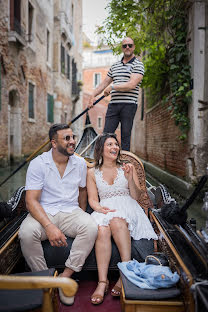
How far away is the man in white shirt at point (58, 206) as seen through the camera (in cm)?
165

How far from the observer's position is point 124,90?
2.73 m

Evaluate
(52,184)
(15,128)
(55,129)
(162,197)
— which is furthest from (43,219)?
(15,128)

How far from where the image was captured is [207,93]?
382cm

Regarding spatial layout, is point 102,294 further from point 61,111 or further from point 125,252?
point 61,111

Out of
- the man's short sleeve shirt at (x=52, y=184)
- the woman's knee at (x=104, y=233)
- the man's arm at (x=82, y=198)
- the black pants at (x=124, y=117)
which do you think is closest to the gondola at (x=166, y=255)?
the woman's knee at (x=104, y=233)

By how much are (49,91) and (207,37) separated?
8.20 metres

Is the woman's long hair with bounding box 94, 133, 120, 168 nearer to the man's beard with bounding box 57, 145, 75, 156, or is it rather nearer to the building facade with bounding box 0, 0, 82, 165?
the man's beard with bounding box 57, 145, 75, 156

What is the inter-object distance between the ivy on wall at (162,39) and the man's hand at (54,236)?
292 cm

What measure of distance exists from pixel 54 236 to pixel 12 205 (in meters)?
0.46

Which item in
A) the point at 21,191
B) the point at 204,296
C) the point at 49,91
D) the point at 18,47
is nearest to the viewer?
the point at 204,296

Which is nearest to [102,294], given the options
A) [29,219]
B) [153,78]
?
[29,219]

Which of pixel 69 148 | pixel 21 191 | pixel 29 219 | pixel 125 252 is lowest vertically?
pixel 125 252

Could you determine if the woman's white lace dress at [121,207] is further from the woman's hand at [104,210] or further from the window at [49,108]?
the window at [49,108]

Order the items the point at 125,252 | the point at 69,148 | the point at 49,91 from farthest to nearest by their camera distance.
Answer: the point at 49,91, the point at 69,148, the point at 125,252
